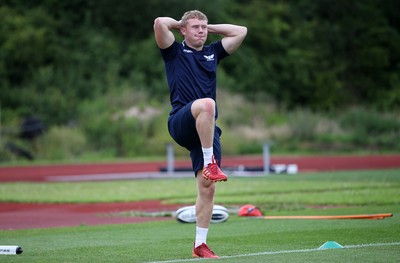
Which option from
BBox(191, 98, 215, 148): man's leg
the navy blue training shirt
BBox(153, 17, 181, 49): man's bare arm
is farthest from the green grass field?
BBox(153, 17, 181, 49): man's bare arm

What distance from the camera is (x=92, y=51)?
A: 4925 centimetres

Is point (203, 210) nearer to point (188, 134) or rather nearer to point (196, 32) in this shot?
point (188, 134)

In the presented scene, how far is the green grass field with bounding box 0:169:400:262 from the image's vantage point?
8.80 metres

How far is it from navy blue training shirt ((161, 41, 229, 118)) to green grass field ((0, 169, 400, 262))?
1.69 metres

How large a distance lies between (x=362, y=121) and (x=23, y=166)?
17.9 meters

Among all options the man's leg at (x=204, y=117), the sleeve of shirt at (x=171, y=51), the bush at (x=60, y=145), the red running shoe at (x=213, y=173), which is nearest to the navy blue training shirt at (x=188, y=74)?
the sleeve of shirt at (x=171, y=51)

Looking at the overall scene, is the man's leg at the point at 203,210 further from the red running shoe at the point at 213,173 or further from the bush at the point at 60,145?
the bush at the point at 60,145

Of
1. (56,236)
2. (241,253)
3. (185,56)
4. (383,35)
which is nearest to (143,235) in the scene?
(56,236)

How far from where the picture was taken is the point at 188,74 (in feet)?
28.8

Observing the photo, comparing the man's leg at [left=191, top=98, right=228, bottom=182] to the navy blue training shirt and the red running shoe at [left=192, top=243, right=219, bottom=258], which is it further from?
the red running shoe at [left=192, top=243, right=219, bottom=258]

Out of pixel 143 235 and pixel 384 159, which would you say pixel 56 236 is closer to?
pixel 143 235

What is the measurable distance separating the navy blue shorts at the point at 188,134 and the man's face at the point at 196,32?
2.52 feet

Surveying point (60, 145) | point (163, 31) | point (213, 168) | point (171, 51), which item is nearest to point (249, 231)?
point (213, 168)

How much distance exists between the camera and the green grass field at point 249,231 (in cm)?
880
